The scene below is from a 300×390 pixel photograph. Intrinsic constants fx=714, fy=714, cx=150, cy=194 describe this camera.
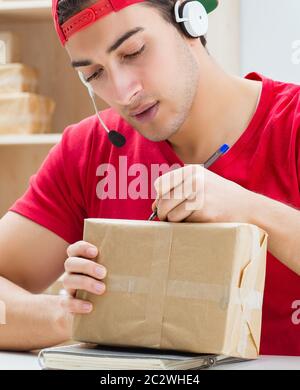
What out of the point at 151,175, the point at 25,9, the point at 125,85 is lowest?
the point at 151,175

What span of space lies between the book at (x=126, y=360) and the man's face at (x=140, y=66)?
0.45 meters

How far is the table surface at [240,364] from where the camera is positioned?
0.94m

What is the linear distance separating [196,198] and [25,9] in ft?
4.91

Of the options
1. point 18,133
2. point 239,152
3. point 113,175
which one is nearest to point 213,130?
point 239,152

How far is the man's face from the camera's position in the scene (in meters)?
1.19

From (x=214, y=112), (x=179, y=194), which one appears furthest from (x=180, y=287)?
(x=214, y=112)

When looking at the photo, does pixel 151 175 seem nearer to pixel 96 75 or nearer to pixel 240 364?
pixel 96 75

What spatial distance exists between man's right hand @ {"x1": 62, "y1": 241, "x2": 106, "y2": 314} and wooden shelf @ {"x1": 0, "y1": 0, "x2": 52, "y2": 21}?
4.52ft

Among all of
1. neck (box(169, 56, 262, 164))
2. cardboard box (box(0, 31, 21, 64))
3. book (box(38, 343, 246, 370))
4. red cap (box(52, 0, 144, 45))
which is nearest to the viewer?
book (box(38, 343, 246, 370))

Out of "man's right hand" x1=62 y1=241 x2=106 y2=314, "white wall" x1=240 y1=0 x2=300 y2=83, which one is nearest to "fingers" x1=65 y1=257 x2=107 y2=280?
"man's right hand" x1=62 y1=241 x2=106 y2=314

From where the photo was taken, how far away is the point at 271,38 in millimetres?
2023

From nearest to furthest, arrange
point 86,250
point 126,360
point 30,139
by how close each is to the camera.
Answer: point 126,360 < point 86,250 < point 30,139

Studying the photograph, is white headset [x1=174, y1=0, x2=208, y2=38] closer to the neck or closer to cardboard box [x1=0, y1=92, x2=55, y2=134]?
the neck

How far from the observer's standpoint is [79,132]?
1486 mm
